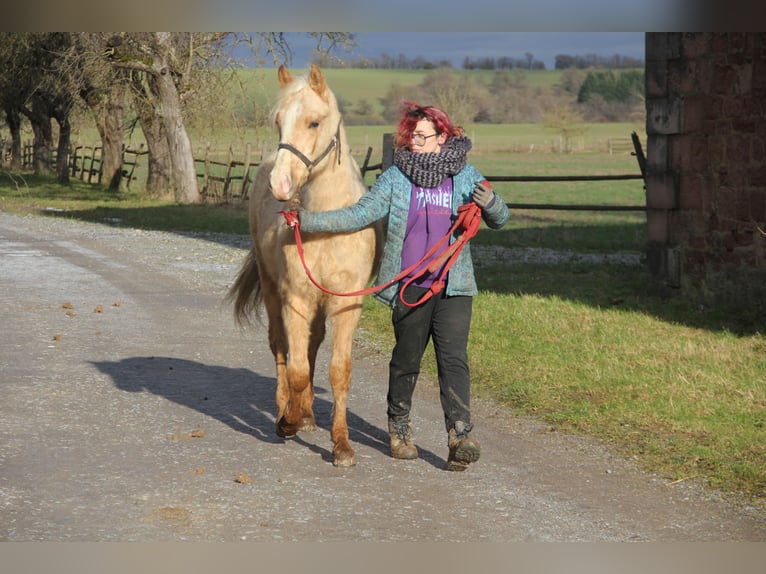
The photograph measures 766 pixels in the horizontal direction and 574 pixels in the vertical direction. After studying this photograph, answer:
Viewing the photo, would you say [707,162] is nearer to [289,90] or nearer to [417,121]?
[417,121]

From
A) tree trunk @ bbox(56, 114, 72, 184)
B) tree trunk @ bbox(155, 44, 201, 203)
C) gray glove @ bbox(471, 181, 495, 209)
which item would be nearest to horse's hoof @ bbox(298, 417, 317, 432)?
gray glove @ bbox(471, 181, 495, 209)

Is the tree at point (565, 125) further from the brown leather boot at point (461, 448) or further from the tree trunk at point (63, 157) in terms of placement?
the brown leather boot at point (461, 448)

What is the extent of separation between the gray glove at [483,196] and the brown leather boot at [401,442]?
1.35 meters

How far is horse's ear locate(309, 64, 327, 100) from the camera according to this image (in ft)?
17.8

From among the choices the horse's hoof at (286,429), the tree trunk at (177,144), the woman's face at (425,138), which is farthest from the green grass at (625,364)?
the tree trunk at (177,144)

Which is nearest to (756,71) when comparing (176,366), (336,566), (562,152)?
(176,366)

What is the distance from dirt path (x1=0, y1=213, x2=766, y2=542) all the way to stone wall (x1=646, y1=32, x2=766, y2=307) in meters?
4.49

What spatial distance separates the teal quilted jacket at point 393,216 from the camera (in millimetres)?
5648

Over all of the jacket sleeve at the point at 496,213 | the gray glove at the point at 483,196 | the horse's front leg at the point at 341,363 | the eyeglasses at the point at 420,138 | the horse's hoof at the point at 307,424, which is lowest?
the horse's hoof at the point at 307,424

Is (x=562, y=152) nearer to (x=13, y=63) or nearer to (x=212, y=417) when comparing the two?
(x=13, y=63)

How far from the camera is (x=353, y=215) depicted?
18.5 ft

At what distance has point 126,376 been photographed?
814 centimetres

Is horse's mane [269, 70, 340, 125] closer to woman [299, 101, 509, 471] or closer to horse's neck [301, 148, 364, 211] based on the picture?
horse's neck [301, 148, 364, 211]

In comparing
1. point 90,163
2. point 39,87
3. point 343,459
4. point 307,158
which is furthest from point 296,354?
point 90,163
